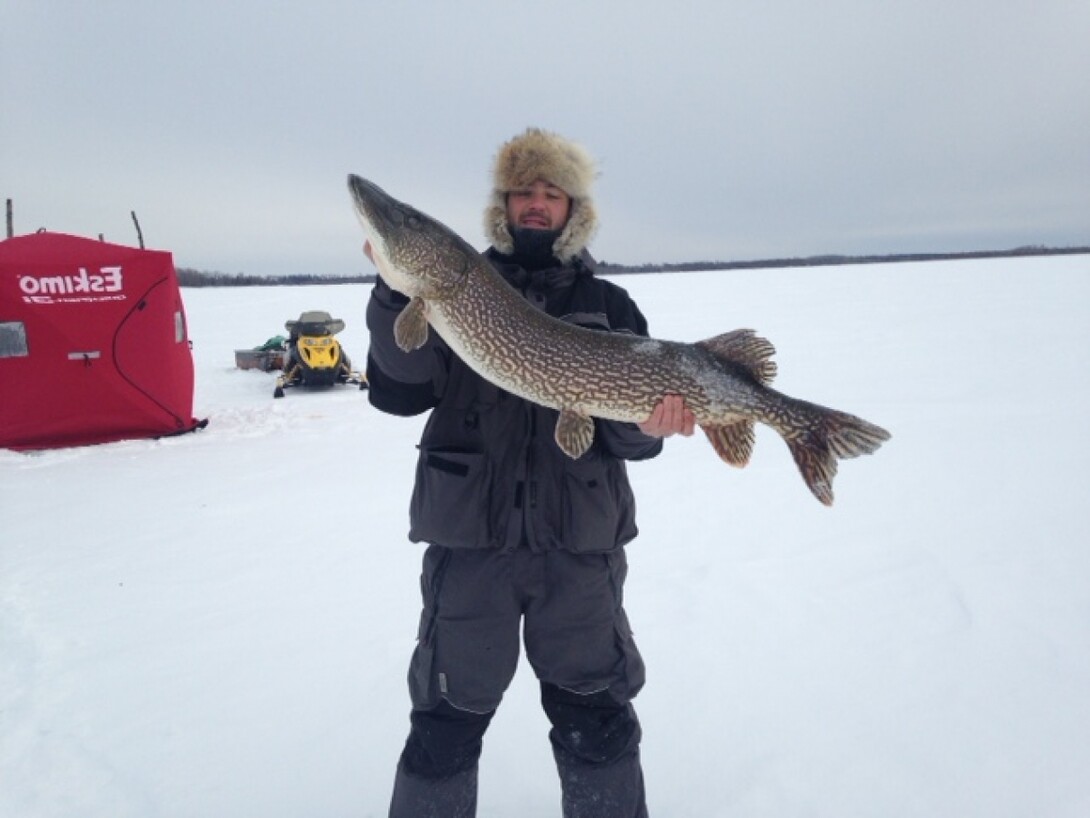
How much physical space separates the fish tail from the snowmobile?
7656mm

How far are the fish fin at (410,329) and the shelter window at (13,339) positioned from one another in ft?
17.9

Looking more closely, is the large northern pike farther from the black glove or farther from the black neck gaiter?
the black neck gaiter

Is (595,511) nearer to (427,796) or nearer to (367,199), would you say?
(427,796)

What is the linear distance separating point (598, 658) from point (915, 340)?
39.6ft

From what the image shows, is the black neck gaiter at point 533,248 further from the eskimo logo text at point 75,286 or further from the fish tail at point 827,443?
the eskimo logo text at point 75,286

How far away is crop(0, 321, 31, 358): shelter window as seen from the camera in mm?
5762

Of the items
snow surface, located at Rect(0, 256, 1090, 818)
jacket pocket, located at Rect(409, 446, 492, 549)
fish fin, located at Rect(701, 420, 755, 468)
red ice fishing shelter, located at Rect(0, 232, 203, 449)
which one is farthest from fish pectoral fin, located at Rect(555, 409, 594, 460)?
red ice fishing shelter, located at Rect(0, 232, 203, 449)

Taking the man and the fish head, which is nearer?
the man

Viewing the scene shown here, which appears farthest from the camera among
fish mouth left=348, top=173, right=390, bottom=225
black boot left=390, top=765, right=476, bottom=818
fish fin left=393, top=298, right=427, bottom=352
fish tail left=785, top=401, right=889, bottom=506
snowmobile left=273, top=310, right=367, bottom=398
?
snowmobile left=273, top=310, right=367, bottom=398

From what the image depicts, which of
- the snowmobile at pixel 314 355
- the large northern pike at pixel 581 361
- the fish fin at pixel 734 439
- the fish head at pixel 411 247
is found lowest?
the snowmobile at pixel 314 355

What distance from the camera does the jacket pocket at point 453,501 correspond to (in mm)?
1930

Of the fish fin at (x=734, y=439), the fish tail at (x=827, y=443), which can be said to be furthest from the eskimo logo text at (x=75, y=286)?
the fish tail at (x=827, y=443)

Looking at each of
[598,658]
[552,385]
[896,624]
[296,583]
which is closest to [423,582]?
[598,658]

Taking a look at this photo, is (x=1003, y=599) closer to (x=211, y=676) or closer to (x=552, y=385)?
(x=552, y=385)
